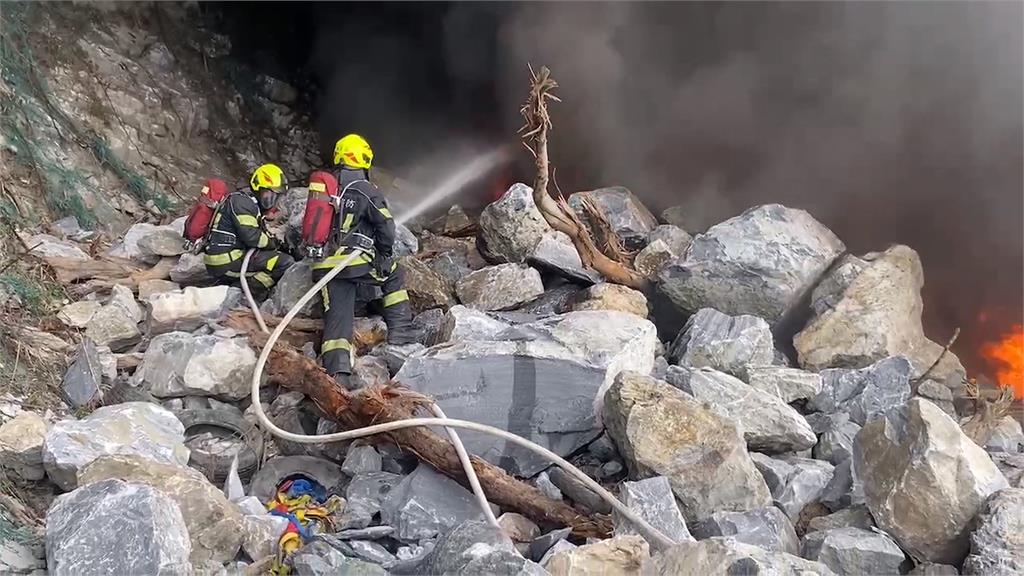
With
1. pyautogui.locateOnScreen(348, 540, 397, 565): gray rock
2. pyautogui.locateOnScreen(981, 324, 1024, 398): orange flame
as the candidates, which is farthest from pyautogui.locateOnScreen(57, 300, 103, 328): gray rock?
pyautogui.locateOnScreen(981, 324, 1024, 398): orange flame

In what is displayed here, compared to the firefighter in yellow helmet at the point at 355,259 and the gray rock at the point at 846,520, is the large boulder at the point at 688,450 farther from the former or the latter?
the firefighter in yellow helmet at the point at 355,259

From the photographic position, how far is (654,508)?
2.97 metres

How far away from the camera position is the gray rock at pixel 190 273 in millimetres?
5383

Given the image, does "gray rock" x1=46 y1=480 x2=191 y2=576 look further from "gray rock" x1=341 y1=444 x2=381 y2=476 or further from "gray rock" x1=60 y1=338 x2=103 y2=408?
"gray rock" x1=60 y1=338 x2=103 y2=408

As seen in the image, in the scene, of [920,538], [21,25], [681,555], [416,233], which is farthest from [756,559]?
[21,25]

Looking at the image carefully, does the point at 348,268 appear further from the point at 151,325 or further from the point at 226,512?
the point at 226,512

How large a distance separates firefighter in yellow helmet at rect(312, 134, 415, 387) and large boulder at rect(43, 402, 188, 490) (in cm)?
106

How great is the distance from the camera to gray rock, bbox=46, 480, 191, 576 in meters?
2.40

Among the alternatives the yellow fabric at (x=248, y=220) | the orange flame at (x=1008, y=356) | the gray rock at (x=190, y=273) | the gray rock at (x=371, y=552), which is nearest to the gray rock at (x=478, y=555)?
the gray rock at (x=371, y=552)

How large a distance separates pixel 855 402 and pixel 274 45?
9024 mm

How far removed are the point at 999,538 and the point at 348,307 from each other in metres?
3.52

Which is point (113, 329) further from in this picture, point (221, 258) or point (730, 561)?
point (730, 561)

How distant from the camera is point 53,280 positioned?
478 cm

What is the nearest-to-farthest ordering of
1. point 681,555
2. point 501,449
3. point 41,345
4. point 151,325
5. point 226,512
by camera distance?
point 681,555, point 226,512, point 501,449, point 41,345, point 151,325
